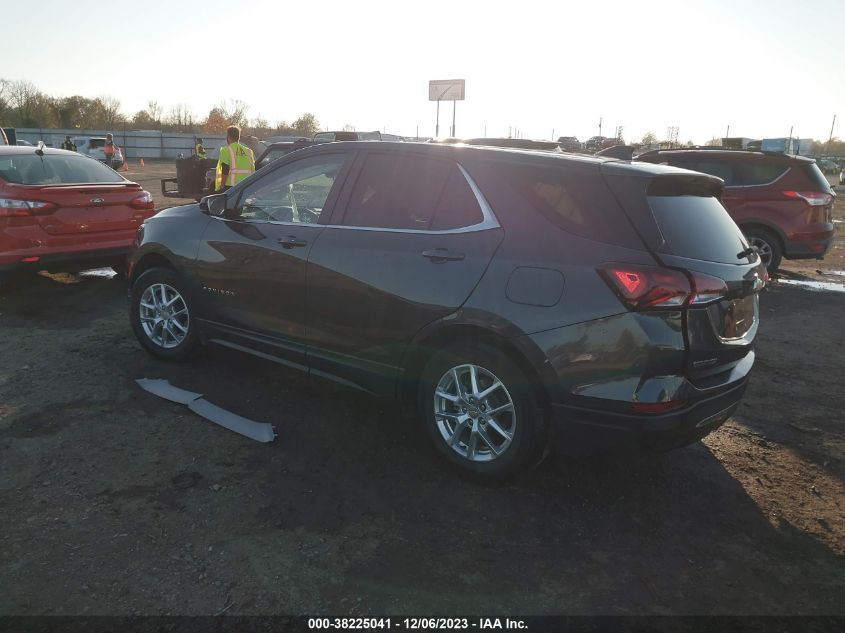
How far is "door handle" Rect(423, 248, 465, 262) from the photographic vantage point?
11.1 feet

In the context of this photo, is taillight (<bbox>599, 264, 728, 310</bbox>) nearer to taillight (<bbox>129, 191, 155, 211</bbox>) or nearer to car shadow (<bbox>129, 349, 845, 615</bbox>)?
car shadow (<bbox>129, 349, 845, 615</bbox>)

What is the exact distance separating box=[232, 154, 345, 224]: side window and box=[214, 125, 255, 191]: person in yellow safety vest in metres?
6.22

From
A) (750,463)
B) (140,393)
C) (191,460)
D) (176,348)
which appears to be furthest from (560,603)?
(176,348)

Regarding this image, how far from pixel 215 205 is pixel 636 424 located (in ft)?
10.9

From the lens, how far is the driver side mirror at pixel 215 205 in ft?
15.5

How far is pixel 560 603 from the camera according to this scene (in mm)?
2598

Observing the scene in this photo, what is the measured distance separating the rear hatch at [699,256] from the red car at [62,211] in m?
5.91

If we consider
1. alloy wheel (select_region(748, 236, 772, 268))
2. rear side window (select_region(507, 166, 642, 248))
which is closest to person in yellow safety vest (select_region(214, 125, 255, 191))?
alloy wheel (select_region(748, 236, 772, 268))

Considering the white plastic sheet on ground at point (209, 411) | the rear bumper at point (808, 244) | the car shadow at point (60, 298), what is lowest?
the car shadow at point (60, 298)

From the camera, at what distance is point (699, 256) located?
3.06 meters

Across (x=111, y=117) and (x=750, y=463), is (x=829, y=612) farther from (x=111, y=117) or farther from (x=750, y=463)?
(x=111, y=117)

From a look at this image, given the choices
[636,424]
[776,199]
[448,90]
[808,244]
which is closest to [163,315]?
[636,424]

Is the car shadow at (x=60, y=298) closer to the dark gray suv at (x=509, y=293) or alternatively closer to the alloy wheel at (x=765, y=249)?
the dark gray suv at (x=509, y=293)

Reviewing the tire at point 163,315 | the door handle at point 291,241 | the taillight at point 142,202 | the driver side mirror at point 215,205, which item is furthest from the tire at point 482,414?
the taillight at point 142,202
